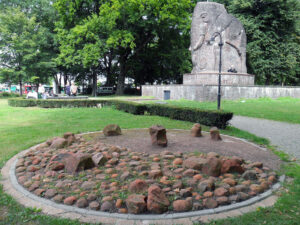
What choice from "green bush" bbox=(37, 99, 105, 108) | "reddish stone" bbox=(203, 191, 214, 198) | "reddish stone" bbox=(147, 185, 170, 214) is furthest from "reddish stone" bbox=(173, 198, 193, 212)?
"green bush" bbox=(37, 99, 105, 108)

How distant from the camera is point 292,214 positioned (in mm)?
3229

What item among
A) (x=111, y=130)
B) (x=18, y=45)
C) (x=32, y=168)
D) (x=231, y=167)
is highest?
(x=18, y=45)

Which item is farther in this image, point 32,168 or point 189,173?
point 32,168

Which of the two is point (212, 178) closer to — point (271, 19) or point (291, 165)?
point (291, 165)

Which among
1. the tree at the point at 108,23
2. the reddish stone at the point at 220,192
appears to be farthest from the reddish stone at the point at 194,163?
the tree at the point at 108,23

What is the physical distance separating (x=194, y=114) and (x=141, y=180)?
22.3 feet

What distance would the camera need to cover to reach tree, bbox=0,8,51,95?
1199 inches

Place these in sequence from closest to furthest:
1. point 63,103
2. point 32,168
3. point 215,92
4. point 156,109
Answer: point 32,168 → point 156,109 → point 63,103 → point 215,92

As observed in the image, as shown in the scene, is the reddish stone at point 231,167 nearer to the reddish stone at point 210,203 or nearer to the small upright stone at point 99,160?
the reddish stone at point 210,203

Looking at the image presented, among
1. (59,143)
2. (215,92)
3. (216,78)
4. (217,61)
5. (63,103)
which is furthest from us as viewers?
(217,61)

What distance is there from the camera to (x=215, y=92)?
2009cm

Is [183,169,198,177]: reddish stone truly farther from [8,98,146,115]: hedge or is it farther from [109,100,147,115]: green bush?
[8,98,146,115]: hedge

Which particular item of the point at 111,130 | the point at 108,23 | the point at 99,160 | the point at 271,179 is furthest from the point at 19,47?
the point at 271,179

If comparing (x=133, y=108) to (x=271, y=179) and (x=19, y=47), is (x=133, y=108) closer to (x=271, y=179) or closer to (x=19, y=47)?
(x=271, y=179)
